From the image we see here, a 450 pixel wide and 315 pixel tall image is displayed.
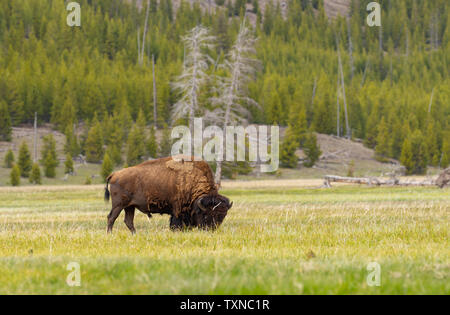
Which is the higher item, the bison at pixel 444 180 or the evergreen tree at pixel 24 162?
the bison at pixel 444 180

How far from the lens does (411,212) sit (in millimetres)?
16828

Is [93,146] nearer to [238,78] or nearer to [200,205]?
[238,78]

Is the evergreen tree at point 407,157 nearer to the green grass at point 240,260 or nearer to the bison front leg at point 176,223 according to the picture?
the green grass at point 240,260

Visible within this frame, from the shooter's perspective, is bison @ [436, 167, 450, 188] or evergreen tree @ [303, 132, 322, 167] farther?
evergreen tree @ [303, 132, 322, 167]

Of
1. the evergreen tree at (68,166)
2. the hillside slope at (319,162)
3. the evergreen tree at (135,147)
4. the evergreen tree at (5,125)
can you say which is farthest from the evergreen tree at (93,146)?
the evergreen tree at (5,125)

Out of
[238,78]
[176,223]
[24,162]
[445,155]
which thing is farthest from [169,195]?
[445,155]

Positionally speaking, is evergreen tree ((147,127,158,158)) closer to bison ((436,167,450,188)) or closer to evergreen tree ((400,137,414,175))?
evergreen tree ((400,137,414,175))

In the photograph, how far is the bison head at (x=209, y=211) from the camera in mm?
13117

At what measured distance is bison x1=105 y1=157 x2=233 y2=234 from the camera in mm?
13188

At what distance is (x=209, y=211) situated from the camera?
43.1 feet

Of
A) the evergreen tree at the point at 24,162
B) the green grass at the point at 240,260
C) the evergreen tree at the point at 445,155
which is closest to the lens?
the green grass at the point at 240,260

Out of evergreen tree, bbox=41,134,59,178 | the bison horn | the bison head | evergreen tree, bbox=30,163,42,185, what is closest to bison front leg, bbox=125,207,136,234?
the bison head

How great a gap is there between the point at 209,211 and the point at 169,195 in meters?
1.03

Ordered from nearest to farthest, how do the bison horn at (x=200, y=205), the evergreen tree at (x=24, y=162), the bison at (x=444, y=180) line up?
the bison horn at (x=200, y=205)
the bison at (x=444, y=180)
the evergreen tree at (x=24, y=162)
